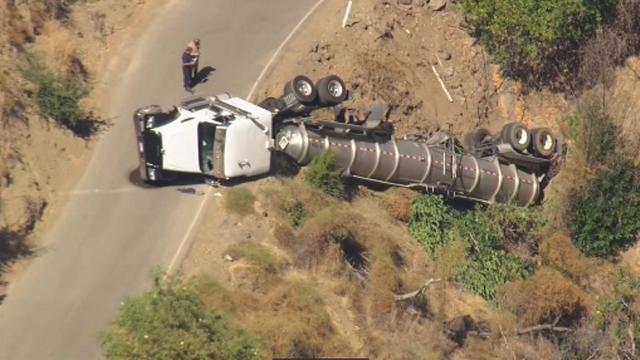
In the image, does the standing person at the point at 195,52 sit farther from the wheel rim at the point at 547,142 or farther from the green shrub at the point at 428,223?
the wheel rim at the point at 547,142

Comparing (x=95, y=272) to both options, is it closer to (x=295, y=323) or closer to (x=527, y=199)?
(x=295, y=323)

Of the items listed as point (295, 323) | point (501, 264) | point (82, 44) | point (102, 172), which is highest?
point (82, 44)

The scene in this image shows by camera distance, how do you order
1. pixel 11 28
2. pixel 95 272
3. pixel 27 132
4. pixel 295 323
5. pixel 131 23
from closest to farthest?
pixel 295 323, pixel 95 272, pixel 27 132, pixel 11 28, pixel 131 23

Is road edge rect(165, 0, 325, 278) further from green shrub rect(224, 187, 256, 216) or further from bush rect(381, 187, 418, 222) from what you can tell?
bush rect(381, 187, 418, 222)

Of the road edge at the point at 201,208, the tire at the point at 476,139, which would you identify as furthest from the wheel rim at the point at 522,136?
the road edge at the point at 201,208

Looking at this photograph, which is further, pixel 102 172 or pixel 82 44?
pixel 82 44

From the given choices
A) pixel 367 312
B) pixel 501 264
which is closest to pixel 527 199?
pixel 501 264

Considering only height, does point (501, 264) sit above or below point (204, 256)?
below
